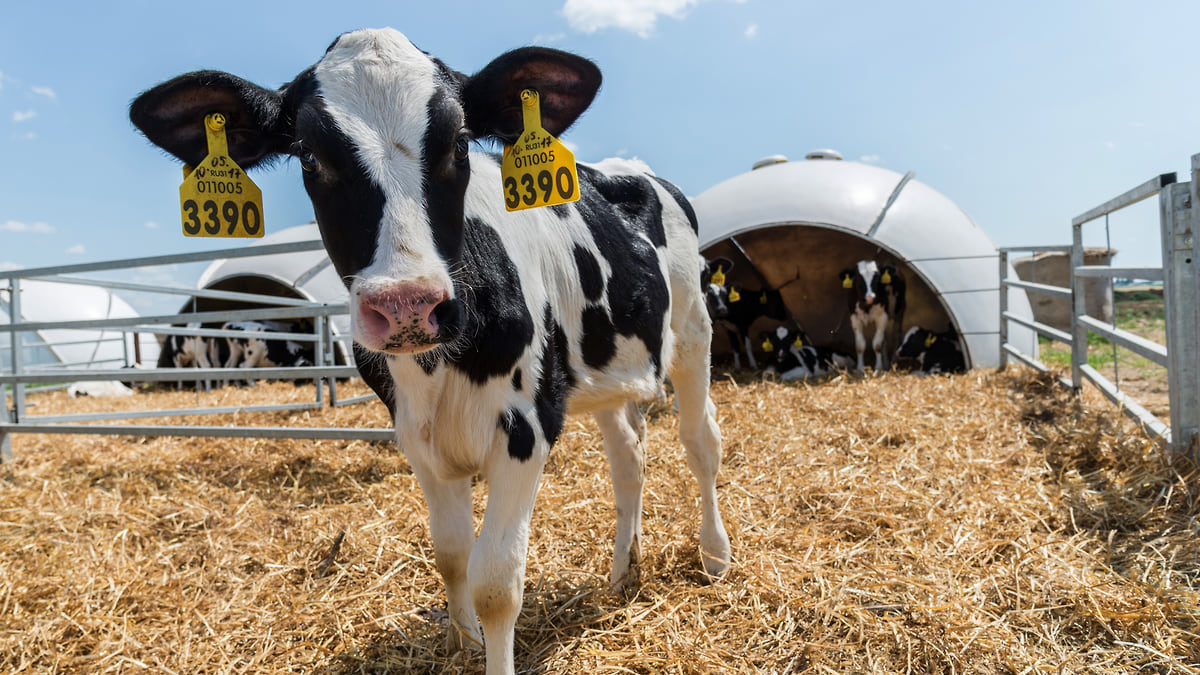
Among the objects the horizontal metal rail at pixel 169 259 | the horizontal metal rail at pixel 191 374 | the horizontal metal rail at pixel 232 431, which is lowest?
the horizontal metal rail at pixel 232 431

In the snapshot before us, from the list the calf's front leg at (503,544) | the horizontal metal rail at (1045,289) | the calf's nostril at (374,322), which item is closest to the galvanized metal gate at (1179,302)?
the horizontal metal rail at (1045,289)

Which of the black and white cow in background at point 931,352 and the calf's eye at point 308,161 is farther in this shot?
the black and white cow in background at point 931,352

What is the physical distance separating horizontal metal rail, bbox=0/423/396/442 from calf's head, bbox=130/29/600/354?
2305 mm

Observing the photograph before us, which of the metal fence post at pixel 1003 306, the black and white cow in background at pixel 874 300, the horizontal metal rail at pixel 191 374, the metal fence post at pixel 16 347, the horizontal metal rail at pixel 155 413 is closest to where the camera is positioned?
the horizontal metal rail at pixel 191 374

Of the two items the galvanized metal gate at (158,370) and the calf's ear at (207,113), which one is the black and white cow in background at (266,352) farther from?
the calf's ear at (207,113)

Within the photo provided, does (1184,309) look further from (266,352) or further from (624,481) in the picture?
(266,352)

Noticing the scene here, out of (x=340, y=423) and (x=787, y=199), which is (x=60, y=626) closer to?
(x=340, y=423)

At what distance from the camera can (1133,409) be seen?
16.3 feet

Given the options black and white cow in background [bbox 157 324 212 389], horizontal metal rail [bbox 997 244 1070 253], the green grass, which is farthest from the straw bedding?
black and white cow in background [bbox 157 324 212 389]

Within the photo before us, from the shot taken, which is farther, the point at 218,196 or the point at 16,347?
the point at 16,347

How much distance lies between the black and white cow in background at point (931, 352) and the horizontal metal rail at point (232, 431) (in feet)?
23.7

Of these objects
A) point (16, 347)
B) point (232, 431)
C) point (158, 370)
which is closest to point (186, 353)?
point (16, 347)

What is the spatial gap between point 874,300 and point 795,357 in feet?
4.68

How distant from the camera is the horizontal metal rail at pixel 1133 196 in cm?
420
